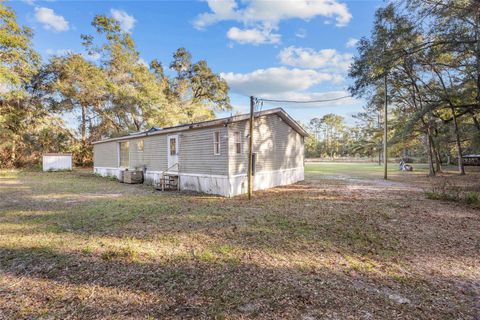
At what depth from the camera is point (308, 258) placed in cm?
423

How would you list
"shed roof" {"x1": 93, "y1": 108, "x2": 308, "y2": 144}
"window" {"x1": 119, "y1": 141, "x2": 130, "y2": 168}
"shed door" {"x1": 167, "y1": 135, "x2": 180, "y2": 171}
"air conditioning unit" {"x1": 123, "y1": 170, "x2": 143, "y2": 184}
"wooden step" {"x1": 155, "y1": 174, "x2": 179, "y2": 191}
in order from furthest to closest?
"window" {"x1": 119, "y1": 141, "x2": 130, "y2": 168}, "air conditioning unit" {"x1": 123, "y1": 170, "x2": 143, "y2": 184}, "shed door" {"x1": 167, "y1": 135, "x2": 180, "y2": 171}, "wooden step" {"x1": 155, "y1": 174, "x2": 179, "y2": 191}, "shed roof" {"x1": 93, "y1": 108, "x2": 308, "y2": 144}

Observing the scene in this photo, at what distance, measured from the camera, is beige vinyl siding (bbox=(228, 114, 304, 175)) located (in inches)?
418

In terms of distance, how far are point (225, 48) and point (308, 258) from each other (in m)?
20.8

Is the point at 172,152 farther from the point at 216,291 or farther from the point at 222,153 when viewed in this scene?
the point at 216,291

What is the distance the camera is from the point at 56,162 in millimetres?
22359

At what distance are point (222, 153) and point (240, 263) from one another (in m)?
6.66

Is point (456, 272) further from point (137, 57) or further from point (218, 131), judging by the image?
point (137, 57)

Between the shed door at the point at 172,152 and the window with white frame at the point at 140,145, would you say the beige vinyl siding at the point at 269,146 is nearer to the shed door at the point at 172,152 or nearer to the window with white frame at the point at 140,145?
the shed door at the point at 172,152

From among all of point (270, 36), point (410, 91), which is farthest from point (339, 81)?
point (410, 91)

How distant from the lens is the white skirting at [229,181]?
10.4 metres

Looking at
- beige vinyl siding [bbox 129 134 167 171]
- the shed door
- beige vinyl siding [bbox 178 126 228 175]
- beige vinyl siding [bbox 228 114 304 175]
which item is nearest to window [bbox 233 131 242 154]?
beige vinyl siding [bbox 228 114 304 175]

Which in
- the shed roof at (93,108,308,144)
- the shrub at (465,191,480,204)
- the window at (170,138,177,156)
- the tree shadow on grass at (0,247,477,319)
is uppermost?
the shed roof at (93,108,308,144)

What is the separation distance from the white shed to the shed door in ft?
52.3

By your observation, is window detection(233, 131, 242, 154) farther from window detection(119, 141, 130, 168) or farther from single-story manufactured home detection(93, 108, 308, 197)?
window detection(119, 141, 130, 168)
